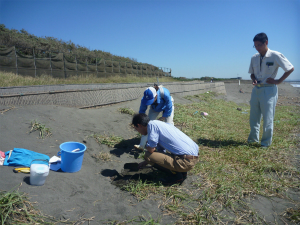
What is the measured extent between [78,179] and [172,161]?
1431 mm

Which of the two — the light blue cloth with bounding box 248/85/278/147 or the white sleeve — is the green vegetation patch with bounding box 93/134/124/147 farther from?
the white sleeve

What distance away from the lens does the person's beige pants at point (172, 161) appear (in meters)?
3.05

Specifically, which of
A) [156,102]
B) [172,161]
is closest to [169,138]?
[172,161]

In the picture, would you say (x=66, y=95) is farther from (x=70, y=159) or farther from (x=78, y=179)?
(x=78, y=179)

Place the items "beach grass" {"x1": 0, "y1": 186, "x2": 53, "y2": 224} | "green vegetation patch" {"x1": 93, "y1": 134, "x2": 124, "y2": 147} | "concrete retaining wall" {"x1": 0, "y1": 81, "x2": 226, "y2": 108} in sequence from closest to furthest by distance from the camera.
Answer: "beach grass" {"x1": 0, "y1": 186, "x2": 53, "y2": 224}, "green vegetation patch" {"x1": 93, "y1": 134, "x2": 124, "y2": 147}, "concrete retaining wall" {"x1": 0, "y1": 81, "x2": 226, "y2": 108}

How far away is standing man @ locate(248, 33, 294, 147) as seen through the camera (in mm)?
4246

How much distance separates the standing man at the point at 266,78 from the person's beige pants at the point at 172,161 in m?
2.40

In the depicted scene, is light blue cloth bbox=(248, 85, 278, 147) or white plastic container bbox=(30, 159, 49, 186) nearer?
white plastic container bbox=(30, 159, 49, 186)

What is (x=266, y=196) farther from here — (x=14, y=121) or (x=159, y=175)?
(x=14, y=121)

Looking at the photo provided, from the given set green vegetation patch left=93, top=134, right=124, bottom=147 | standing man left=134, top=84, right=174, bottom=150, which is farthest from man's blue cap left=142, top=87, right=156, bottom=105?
green vegetation patch left=93, top=134, right=124, bottom=147

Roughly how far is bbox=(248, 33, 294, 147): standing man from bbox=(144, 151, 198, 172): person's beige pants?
240 centimetres

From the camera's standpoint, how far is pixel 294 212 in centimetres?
247

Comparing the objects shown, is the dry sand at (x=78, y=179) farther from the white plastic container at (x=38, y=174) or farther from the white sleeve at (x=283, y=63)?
the white sleeve at (x=283, y=63)

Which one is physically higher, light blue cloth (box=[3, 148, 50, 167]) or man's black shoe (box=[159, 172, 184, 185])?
light blue cloth (box=[3, 148, 50, 167])
